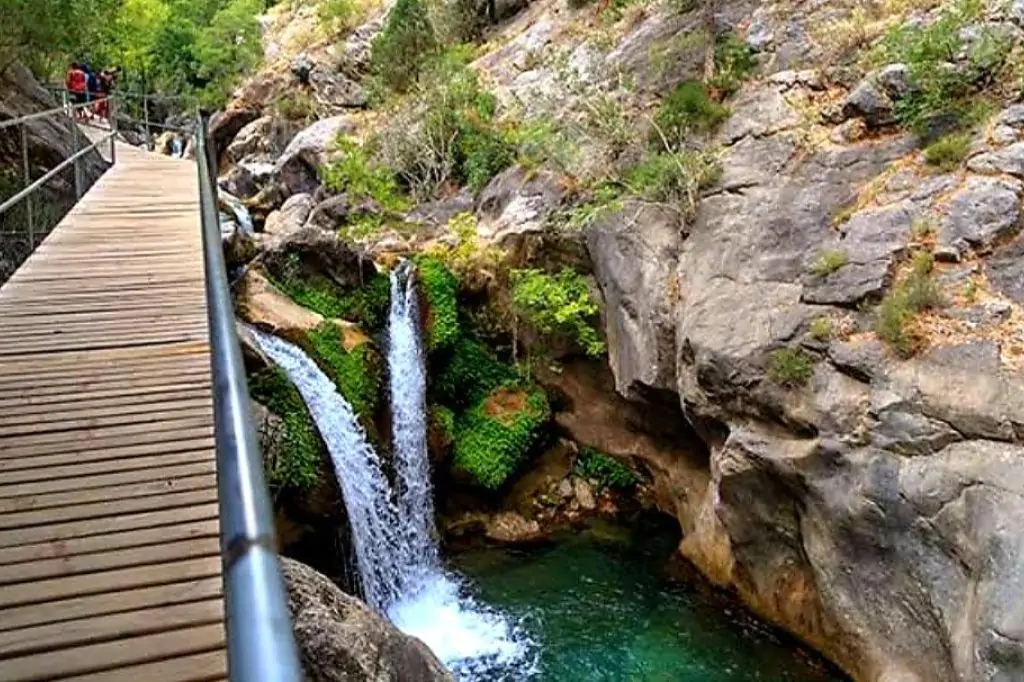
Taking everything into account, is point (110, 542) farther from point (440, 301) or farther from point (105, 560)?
point (440, 301)

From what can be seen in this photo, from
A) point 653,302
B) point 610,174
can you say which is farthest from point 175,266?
point 610,174

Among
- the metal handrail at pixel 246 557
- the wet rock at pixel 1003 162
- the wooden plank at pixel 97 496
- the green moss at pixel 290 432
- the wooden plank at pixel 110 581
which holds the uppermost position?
the wet rock at pixel 1003 162

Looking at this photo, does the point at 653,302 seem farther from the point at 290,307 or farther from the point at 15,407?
the point at 15,407

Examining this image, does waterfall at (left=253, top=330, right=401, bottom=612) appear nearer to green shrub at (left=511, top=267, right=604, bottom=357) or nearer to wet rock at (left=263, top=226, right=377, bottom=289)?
wet rock at (left=263, top=226, right=377, bottom=289)

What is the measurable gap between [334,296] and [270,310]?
47.5 inches

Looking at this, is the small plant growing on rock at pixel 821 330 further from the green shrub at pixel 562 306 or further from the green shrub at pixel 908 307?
the green shrub at pixel 562 306

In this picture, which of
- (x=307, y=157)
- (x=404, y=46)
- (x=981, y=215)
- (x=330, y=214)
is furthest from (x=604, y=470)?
(x=404, y=46)

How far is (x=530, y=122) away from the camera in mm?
14898

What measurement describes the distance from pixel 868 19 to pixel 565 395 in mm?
7349

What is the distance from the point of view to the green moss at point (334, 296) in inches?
461

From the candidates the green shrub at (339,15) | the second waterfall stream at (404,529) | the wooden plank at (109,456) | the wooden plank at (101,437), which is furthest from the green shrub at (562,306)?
the green shrub at (339,15)

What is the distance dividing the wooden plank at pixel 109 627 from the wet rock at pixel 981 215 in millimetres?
7879

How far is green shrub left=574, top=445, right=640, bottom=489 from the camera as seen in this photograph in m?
12.2

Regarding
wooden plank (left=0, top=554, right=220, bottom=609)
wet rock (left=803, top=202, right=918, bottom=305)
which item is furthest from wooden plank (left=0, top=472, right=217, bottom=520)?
wet rock (left=803, top=202, right=918, bottom=305)
